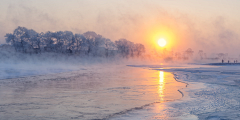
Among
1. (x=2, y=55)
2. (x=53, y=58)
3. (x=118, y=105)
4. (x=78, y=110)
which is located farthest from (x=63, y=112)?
(x=53, y=58)

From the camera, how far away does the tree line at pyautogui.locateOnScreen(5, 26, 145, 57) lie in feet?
231

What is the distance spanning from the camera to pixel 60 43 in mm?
81750

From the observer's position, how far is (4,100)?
8.62m

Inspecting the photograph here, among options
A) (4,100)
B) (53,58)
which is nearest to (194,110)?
(4,100)

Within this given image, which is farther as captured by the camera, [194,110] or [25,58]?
[25,58]

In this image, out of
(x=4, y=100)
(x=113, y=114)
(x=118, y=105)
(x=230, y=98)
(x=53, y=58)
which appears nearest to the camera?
(x=113, y=114)

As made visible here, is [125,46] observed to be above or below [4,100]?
above

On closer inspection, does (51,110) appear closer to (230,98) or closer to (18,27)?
(230,98)

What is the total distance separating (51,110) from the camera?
7016mm

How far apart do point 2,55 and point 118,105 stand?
203 feet

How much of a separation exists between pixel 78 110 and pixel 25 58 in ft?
217

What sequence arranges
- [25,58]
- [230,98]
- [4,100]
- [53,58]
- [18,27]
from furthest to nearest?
[53,58]
[18,27]
[25,58]
[230,98]
[4,100]

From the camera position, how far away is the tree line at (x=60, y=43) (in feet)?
231

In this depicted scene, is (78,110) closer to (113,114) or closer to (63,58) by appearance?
(113,114)
